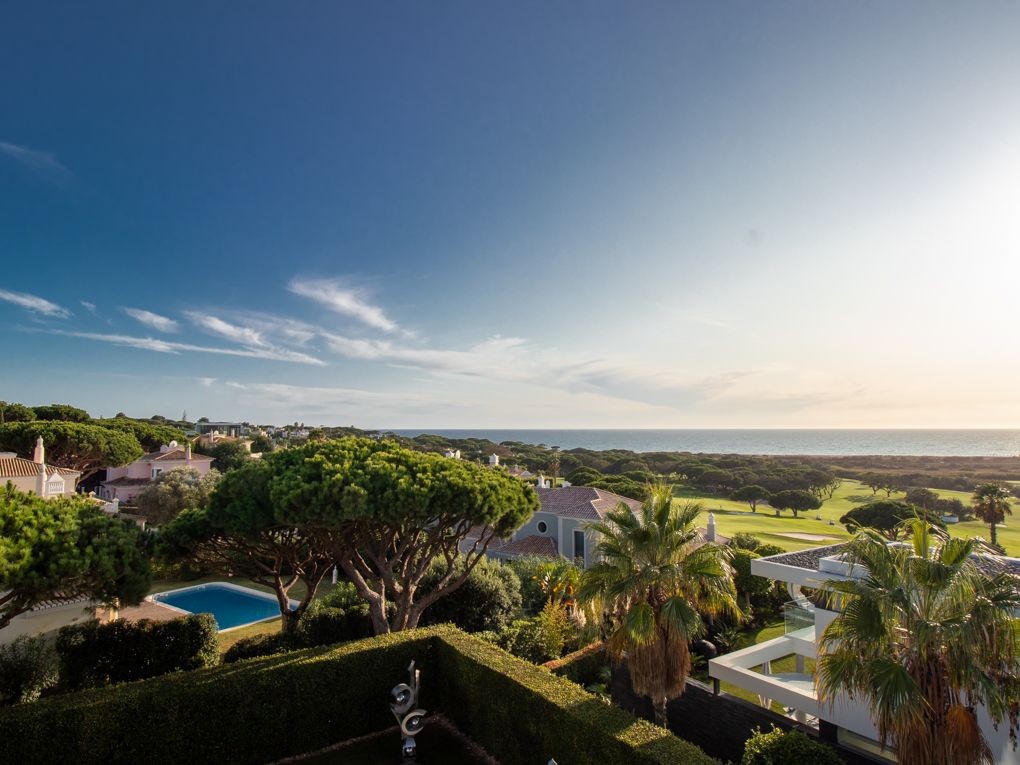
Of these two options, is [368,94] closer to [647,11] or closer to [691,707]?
[647,11]

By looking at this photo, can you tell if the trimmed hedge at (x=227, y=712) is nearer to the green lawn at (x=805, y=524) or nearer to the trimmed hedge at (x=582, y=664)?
the trimmed hedge at (x=582, y=664)

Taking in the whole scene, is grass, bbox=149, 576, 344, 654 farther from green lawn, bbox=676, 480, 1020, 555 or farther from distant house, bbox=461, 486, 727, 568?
green lawn, bbox=676, 480, 1020, 555

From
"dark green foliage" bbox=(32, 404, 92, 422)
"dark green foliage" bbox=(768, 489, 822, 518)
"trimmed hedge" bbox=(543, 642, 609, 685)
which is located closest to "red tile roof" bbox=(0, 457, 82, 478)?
"dark green foliage" bbox=(32, 404, 92, 422)

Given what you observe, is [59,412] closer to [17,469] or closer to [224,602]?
[17,469]

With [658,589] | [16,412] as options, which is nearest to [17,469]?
[16,412]

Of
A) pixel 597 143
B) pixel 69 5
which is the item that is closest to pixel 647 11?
pixel 597 143

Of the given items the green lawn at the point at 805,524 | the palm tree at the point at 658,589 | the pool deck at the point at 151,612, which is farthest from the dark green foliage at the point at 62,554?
the green lawn at the point at 805,524
